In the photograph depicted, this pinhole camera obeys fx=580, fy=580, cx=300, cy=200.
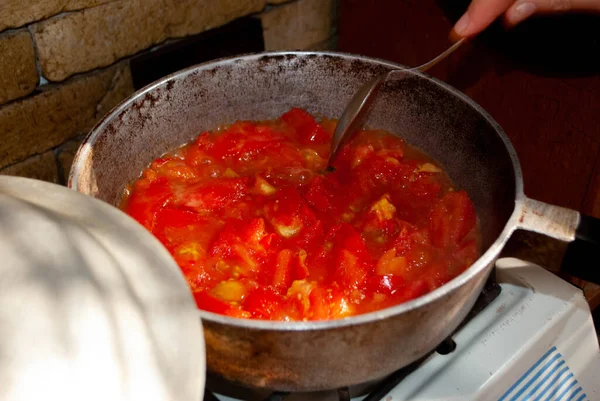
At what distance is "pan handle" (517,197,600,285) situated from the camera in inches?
38.6

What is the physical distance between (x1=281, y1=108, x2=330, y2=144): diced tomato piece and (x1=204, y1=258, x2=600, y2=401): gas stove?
0.57m

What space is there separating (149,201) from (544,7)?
0.97m

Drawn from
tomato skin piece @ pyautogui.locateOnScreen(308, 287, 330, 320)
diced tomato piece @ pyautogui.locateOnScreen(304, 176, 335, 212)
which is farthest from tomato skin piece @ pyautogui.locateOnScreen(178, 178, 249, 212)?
tomato skin piece @ pyautogui.locateOnScreen(308, 287, 330, 320)

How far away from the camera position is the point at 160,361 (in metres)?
0.64

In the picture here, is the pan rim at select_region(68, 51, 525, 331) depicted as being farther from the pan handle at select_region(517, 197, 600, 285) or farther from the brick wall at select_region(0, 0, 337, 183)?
the brick wall at select_region(0, 0, 337, 183)

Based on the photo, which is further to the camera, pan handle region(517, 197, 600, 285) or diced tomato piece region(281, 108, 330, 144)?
diced tomato piece region(281, 108, 330, 144)

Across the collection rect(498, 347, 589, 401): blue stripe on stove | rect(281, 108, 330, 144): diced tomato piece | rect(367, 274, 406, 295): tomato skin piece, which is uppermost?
rect(281, 108, 330, 144): diced tomato piece

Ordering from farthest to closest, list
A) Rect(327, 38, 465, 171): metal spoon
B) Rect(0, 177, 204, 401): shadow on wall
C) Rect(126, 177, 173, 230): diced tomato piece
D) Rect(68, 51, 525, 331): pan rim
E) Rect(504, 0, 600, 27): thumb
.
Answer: Rect(327, 38, 465, 171): metal spoon < Rect(126, 177, 173, 230): diced tomato piece < Rect(504, 0, 600, 27): thumb < Rect(68, 51, 525, 331): pan rim < Rect(0, 177, 204, 401): shadow on wall

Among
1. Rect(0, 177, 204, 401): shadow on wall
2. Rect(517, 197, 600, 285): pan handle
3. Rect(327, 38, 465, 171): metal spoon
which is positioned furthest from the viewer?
Rect(327, 38, 465, 171): metal spoon

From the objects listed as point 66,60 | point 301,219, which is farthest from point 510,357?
point 66,60

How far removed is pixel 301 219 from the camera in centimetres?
128

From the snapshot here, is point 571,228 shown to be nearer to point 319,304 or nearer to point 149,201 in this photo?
point 319,304

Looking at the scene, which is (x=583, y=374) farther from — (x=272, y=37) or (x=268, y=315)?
(x=272, y=37)

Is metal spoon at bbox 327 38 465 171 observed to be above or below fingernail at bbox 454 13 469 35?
below
